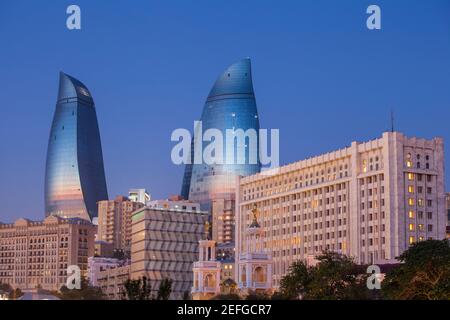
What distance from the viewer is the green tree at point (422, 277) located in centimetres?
6469

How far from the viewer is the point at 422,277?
7050cm

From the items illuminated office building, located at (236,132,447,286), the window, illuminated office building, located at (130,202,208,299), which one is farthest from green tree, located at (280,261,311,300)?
illuminated office building, located at (130,202,208,299)

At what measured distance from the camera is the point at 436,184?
147875 millimetres

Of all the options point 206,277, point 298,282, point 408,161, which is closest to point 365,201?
point 408,161

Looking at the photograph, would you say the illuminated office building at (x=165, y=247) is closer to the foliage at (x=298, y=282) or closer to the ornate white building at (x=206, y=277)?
the ornate white building at (x=206, y=277)

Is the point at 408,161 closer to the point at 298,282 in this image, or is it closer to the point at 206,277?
the point at 206,277

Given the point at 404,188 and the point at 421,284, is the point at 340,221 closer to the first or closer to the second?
the point at 404,188

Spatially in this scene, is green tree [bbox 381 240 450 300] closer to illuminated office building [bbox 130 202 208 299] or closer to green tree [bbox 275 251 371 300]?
green tree [bbox 275 251 371 300]

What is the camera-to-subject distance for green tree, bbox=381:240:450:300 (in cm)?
6469

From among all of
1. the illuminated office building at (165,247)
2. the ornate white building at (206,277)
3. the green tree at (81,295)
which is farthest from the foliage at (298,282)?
the illuminated office building at (165,247)

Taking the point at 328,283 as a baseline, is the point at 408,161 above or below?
above

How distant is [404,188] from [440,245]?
4130 cm
